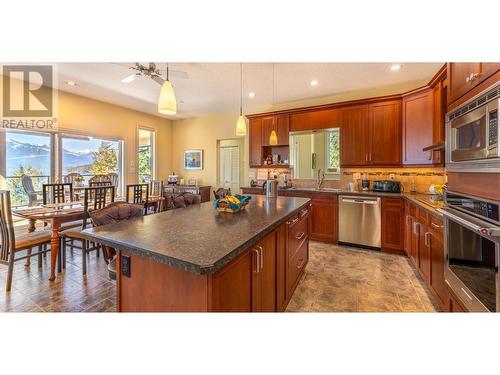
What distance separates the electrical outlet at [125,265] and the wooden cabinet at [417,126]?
13.0ft

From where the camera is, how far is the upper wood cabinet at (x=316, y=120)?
406 cm

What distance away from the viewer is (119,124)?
17.0ft

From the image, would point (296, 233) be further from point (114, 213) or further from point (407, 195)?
point (407, 195)

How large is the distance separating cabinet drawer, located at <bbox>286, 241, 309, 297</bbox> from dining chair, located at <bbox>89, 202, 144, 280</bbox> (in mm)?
1455

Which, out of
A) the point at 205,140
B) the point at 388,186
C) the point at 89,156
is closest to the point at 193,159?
the point at 205,140

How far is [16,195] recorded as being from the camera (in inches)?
150

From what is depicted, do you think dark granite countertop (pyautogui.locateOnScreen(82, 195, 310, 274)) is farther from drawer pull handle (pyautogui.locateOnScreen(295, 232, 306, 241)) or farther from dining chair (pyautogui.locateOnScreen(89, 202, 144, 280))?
drawer pull handle (pyautogui.locateOnScreen(295, 232, 306, 241))

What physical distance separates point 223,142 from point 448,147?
5.04m

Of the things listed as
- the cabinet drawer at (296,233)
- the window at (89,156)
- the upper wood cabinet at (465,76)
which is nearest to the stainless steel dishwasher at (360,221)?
the cabinet drawer at (296,233)

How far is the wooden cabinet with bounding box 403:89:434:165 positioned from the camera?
3.13 m

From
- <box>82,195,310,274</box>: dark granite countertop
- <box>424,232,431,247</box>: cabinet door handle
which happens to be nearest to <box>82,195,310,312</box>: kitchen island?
<box>82,195,310,274</box>: dark granite countertop

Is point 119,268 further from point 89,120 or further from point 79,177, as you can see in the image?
point 89,120

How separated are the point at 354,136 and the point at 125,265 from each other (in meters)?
3.99
